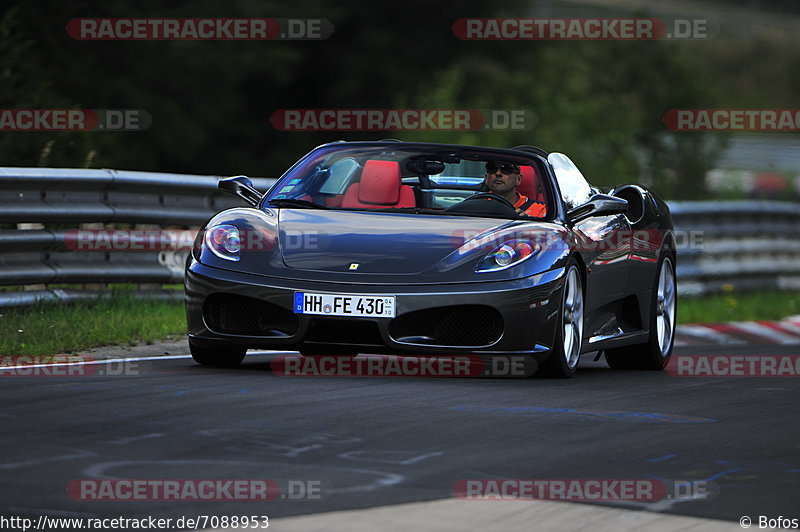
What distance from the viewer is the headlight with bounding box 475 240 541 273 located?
27.1ft

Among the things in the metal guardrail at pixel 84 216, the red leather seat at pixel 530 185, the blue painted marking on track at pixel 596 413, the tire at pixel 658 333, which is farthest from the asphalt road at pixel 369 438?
the metal guardrail at pixel 84 216

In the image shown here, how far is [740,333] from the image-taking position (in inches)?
580

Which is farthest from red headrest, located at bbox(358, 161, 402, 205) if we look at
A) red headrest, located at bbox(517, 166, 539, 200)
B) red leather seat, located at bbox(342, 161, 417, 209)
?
red headrest, located at bbox(517, 166, 539, 200)

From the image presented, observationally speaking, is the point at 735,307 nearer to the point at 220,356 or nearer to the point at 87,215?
the point at 87,215

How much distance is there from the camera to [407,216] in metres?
8.87

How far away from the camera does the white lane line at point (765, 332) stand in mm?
14657

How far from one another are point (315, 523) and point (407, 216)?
4383mm

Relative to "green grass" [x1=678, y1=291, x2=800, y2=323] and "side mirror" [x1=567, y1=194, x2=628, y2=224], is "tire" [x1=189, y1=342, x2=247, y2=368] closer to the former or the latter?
"side mirror" [x1=567, y1=194, x2=628, y2=224]

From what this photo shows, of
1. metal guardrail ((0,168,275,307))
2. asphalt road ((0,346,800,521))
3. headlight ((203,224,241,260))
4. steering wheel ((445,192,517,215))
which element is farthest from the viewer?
metal guardrail ((0,168,275,307))

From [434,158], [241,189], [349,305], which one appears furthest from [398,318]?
[241,189]

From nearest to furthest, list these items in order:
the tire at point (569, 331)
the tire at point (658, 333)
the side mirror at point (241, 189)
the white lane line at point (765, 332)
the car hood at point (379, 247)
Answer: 1. the car hood at point (379, 247)
2. the tire at point (569, 331)
3. the side mirror at point (241, 189)
4. the tire at point (658, 333)
5. the white lane line at point (765, 332)

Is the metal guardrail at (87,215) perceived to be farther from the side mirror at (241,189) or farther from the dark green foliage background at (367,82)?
the dark green foliage background at (367,82)

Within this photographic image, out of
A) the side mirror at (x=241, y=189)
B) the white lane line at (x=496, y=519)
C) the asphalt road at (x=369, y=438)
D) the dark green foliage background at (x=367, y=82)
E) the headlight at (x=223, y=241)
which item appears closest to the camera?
the white lane line at (x=496, y=519)

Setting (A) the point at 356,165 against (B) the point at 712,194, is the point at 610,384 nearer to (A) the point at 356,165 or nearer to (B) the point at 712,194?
(A) the point at 356,165
